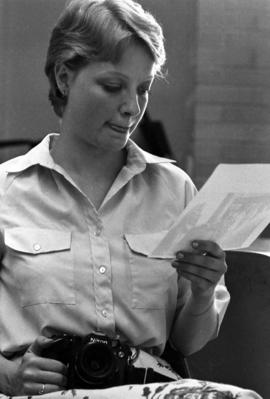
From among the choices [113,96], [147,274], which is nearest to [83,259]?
[147,274]

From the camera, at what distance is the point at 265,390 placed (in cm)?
276

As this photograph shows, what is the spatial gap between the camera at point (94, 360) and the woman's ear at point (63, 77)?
0.57 m

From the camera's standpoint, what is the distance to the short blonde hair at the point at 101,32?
7.86 feet

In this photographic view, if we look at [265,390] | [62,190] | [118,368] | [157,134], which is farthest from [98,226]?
[157,134]

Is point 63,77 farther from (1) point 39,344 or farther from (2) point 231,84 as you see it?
(2) point 231,84

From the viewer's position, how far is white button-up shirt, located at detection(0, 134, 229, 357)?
240 centimetres

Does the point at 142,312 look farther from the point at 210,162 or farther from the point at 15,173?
the point at 210,162

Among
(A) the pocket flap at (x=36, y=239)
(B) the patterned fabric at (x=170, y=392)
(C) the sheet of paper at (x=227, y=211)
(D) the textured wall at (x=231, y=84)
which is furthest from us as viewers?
(D) the textured wall at (x=231, y=84)

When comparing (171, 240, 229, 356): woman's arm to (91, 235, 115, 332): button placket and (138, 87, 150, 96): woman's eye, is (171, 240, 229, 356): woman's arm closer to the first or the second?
(91, 235, 115, 332): button placket

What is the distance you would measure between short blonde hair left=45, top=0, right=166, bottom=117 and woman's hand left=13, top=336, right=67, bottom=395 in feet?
2.02

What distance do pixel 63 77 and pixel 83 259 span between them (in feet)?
1.36

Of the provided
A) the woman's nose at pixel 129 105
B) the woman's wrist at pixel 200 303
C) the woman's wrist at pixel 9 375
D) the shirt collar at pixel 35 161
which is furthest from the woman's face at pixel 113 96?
the woman's wrist at pixel 9 375

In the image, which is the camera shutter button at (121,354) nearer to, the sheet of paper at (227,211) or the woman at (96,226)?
the woman at (96,226)

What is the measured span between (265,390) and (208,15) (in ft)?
4.95
